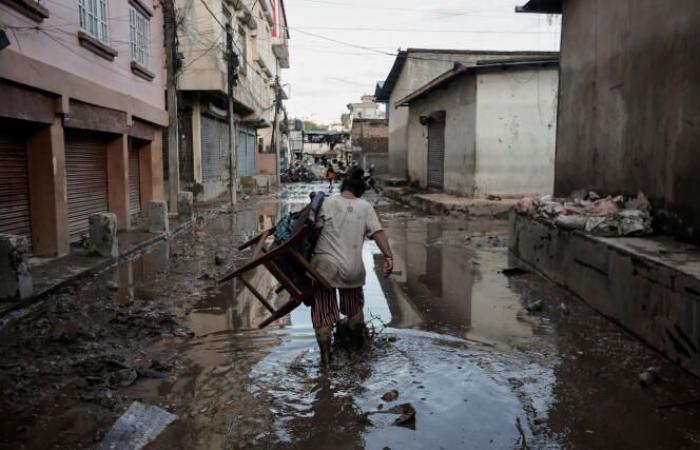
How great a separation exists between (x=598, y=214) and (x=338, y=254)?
4181mm

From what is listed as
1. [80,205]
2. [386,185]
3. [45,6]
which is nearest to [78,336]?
[45,6]

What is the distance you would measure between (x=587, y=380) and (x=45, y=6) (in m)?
8.78

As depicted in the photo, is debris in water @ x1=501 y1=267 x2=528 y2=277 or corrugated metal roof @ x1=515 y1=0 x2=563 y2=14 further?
corrugated metal roof @ x1=515 y1=0 x2=563 y2=14

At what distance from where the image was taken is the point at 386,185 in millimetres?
29719

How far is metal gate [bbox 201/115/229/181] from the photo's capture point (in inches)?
898

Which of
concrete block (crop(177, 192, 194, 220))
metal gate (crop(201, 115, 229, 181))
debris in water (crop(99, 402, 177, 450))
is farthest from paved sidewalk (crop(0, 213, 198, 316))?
metal gate (crop(201, 115, 229, 181))

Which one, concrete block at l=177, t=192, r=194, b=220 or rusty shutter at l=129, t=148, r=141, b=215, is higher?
rusty shutter at l=129, t=148, r=141, b=215

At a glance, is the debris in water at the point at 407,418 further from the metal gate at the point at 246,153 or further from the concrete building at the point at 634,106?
the metal gate at the point at 246,153

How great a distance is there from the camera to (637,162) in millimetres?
7445

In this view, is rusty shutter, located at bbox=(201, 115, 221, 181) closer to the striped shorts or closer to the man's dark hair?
the man's dark hair

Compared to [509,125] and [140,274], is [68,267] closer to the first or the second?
[140,274]

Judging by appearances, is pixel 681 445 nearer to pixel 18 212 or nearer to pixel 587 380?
pixel 587 380

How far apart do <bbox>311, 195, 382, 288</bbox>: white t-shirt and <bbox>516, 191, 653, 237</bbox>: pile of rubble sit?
11.3 ft

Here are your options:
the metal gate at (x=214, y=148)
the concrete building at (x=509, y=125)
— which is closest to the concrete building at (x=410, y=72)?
the concrete building at (x=509, y=125)
